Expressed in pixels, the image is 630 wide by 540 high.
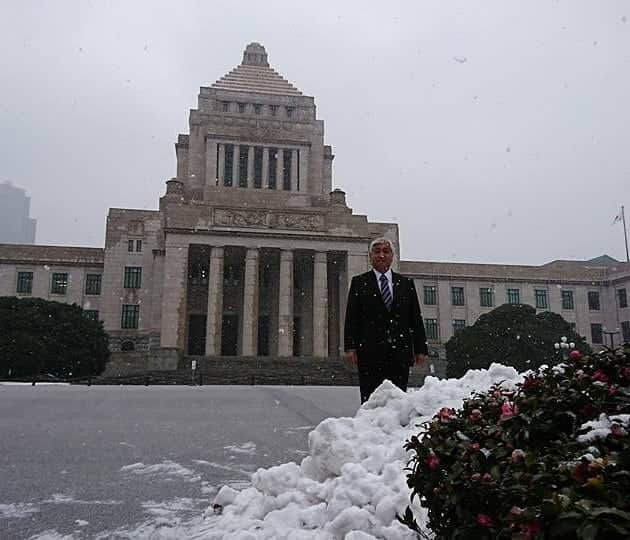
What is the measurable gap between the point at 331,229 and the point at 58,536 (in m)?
34.3

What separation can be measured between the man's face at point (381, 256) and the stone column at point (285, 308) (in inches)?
1163

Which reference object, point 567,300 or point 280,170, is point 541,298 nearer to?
point 567,300

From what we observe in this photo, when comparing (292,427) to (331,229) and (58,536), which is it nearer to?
(58,536)

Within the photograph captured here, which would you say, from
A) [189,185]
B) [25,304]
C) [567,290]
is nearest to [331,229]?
[189,185]

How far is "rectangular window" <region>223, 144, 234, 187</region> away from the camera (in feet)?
147

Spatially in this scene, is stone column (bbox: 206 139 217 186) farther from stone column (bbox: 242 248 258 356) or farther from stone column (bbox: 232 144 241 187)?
stone column (bbox: 242 248 258 356)

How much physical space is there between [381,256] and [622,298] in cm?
4922

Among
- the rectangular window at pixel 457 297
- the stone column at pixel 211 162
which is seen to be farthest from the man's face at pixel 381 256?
the rectangular window at pixel 457 297

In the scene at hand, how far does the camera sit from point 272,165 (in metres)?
45.9

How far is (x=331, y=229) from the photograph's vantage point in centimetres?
3706

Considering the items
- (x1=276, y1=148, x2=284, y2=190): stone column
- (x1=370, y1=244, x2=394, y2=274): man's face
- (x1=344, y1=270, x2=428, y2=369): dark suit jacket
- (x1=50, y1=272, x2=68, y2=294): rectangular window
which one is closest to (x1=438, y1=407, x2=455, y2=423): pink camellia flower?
(x1=344, y1=270, x2=428, y2=369): dark suit jacket

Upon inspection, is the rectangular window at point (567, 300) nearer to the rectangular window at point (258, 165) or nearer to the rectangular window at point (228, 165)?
the rectangular window at point (258, 165)

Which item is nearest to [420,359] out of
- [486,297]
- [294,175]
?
[294,175]

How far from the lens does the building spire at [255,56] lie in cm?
5847
